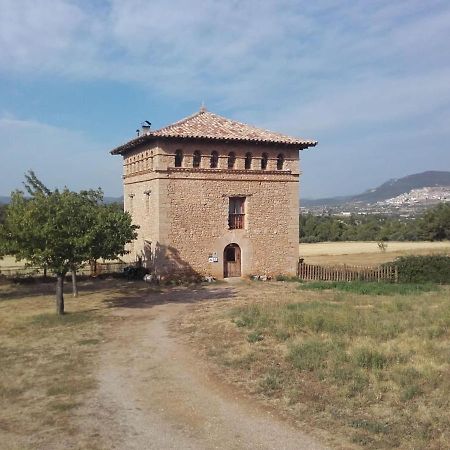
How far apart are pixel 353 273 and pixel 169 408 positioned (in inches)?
838

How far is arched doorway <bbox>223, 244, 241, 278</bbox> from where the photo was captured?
31.0 metres

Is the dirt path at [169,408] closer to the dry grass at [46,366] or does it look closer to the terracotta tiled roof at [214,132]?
the dry grass at [46,366]

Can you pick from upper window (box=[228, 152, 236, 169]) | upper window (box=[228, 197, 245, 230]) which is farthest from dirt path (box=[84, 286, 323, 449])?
upper window (box=[228, 152, 236, 169])

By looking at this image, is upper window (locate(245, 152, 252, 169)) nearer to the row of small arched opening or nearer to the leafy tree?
the row of small arched opening

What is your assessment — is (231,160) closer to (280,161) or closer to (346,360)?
(280,161)

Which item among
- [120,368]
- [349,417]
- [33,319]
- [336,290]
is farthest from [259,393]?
[336,290]

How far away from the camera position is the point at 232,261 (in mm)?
31125

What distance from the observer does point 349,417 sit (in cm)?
1014

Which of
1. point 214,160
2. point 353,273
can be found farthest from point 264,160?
point 353,273

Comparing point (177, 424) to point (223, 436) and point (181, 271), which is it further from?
point (181, 271)

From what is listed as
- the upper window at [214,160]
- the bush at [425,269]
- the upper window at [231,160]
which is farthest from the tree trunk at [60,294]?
the bush at [425,269]

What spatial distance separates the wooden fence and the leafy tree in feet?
46.4

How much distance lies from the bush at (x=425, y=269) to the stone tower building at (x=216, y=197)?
617 cm

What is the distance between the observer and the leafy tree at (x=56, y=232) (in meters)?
19.3
